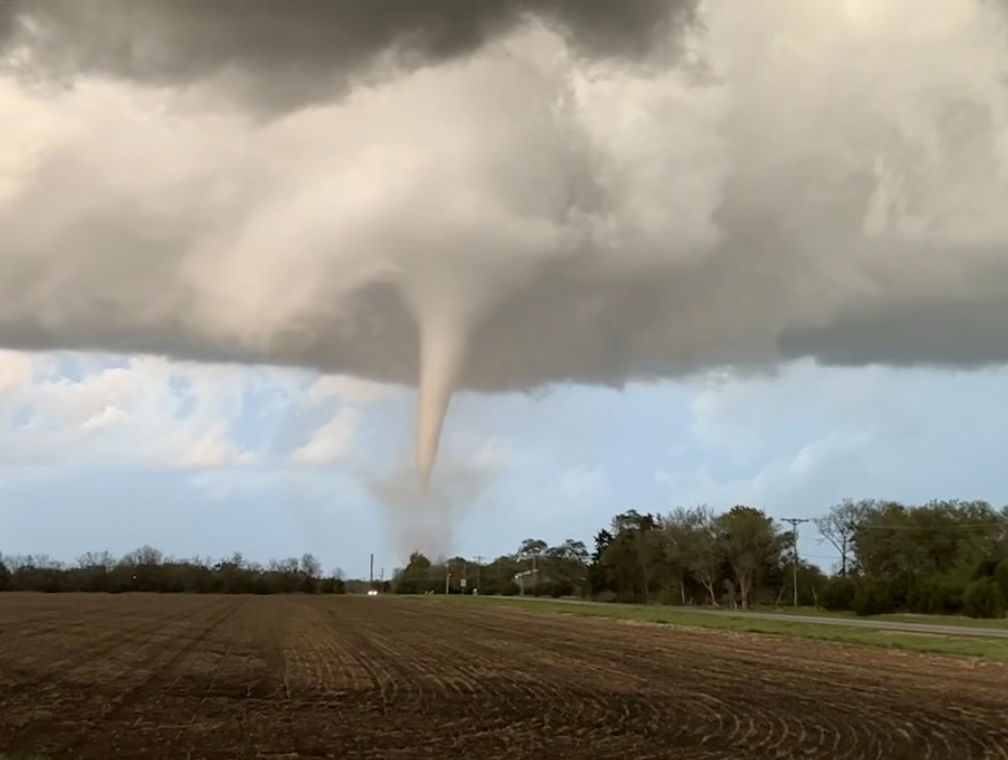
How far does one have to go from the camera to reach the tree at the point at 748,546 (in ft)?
500

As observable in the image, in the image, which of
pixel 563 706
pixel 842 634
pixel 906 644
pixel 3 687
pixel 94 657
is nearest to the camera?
pixel 563 706

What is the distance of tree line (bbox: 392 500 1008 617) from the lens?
10194 centimetres

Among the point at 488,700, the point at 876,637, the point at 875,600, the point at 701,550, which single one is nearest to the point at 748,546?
the point at 701,550

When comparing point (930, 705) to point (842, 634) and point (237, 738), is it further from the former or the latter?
point (842, 634)

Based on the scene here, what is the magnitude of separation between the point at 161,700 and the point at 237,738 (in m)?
7.34

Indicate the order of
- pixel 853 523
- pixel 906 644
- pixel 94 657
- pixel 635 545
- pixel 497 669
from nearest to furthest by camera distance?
pixel 497 669 < pixel 94 657 < pixel 906 644 < pixel 853 523 < pixel 635 545

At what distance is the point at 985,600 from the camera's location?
92.4 metres

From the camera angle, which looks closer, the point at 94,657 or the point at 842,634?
the point at 94,657

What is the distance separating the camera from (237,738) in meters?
19.8

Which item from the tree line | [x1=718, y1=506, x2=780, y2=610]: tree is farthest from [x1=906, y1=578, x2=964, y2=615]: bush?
[x1=718, y1=506, x2=780, y2=610]: tree

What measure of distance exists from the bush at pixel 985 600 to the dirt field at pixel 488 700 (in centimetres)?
4926

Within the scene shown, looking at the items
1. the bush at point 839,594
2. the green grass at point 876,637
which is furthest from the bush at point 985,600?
the green grass at point 876,637

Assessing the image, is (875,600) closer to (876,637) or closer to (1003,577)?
(1003,577)

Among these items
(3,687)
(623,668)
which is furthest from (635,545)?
(3,687)
